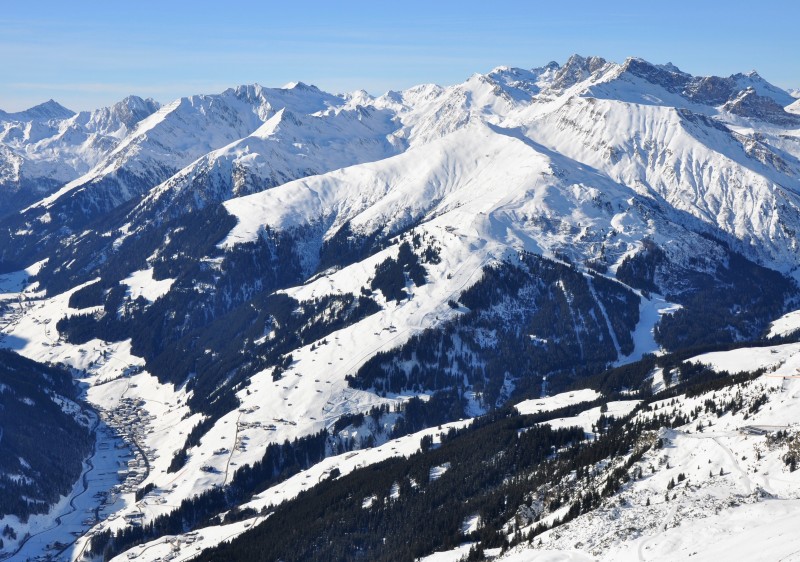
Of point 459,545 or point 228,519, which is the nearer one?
point 459,545

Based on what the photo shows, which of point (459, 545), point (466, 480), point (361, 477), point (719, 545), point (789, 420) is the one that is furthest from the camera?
point (361, 477)

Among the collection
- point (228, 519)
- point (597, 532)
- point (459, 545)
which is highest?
point (597, 532)

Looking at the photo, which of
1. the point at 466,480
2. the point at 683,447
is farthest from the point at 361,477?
the point at 683,447

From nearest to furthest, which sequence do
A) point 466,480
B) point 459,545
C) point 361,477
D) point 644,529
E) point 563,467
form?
point 644,529, point 459,545, point 563,467, point 466,480, point 361,477

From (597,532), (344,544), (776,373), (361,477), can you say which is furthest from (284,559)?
(776,373)

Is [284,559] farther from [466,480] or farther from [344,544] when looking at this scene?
[466,480]

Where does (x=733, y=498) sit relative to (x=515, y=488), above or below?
above

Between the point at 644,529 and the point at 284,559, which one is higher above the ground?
the point at 644,529

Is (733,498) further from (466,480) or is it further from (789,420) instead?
(466,480)

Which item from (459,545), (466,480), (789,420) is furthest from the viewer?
(466,480)
